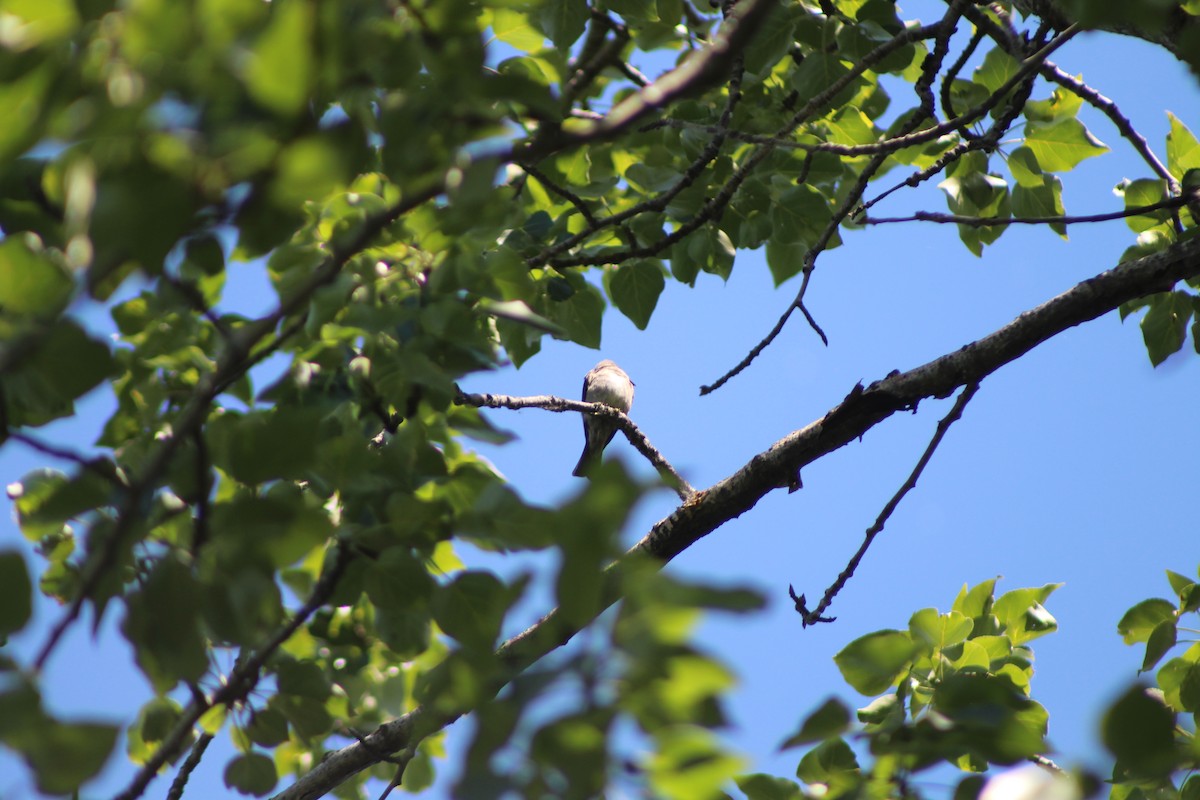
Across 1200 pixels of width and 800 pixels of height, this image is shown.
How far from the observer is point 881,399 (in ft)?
9.44

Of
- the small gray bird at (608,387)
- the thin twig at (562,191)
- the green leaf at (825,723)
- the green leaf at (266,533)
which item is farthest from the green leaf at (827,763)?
the small gray bird at (608,387)

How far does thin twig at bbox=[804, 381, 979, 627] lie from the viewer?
293cm

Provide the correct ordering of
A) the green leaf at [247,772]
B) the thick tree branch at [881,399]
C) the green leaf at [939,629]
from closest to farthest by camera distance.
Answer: the green leaf at [247,772]
the thick tree branch at [881,399]
the green leaf at [939,629]

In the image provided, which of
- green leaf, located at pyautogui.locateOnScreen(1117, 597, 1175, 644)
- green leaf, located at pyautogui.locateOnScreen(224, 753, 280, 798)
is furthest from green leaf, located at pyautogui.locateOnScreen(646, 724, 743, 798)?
green leaf, located at pyautogui.locateOnScreen(1117, 597, 1175, 644)

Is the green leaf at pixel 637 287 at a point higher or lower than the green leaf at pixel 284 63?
higher

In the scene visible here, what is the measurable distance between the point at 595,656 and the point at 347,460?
76cm

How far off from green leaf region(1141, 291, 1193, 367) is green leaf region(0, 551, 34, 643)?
338 cm

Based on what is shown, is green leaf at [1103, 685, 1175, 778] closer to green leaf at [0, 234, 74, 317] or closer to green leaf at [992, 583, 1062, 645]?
green leaf at [0, 234, 74, 317]

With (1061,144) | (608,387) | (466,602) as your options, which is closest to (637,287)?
(1061,144)

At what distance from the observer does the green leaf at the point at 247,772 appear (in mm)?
2180

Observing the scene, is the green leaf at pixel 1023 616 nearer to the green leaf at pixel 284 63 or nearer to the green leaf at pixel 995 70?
the green leaf at pixel 995 70

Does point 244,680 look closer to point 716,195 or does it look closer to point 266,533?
point 266,533

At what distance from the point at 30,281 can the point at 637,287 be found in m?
2.50

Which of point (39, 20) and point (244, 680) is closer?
point (39, 20)
